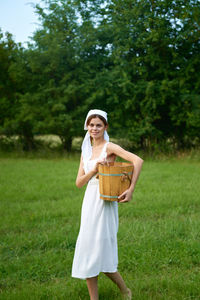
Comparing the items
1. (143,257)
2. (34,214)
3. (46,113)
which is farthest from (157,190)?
(46,113)

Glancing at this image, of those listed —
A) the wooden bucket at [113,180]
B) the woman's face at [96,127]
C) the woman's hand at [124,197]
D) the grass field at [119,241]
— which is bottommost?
the grass field at [119,241]

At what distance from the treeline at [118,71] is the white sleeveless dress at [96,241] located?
1226cm

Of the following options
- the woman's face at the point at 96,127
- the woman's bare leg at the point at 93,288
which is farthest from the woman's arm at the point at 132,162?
the woman's bare leg at the point at 93,288

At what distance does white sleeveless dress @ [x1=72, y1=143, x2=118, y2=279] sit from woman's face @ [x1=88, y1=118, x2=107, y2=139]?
56 cm

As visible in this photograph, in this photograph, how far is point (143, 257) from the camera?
4570 millimetres

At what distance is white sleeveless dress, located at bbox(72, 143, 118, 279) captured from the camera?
3.11 metres

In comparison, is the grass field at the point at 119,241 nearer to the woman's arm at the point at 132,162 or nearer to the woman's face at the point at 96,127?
the woman's arm at the point at 132,162

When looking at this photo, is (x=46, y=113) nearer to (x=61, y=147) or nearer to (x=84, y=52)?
(x=61, y=147)

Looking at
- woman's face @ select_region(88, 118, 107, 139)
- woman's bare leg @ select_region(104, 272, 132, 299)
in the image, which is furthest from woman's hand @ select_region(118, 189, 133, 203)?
woman's bare leg @ select_region(104, 272, 132, 299)

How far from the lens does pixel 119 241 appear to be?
5.19 meters

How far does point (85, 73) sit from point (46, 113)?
2.66 metres

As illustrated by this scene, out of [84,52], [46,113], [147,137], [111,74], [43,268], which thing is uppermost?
[84,52]

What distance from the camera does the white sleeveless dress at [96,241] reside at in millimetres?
3113

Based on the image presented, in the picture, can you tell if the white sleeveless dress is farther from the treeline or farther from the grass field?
the treeline
